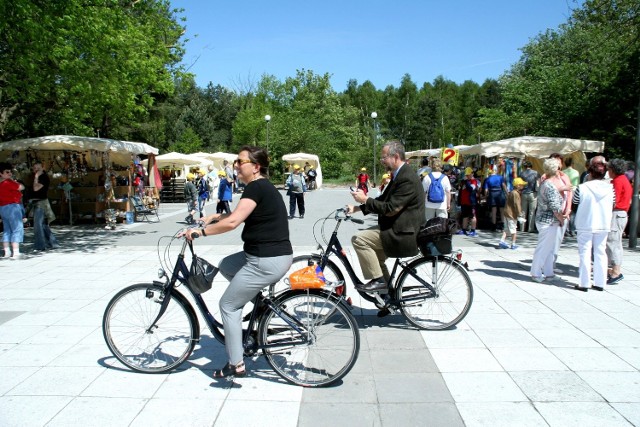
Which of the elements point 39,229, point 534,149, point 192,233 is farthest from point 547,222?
point 39,229

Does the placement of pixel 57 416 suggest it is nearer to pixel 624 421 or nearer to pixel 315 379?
pixel 315 379

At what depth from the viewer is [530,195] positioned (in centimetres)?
1205

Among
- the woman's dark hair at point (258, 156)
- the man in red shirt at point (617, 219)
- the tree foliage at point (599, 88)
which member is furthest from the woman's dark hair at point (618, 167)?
the tree foliage at point (599, 88)

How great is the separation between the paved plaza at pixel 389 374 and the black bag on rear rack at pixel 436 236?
862 millimetres

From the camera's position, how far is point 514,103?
35562mm

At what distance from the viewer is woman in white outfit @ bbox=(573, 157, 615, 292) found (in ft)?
21.6

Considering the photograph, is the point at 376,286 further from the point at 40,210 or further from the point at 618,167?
the point at 40,210

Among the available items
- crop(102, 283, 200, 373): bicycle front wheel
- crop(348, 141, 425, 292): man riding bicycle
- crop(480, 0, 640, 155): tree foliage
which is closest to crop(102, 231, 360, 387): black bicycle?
crop(102, 283, 200, 373): bicycle front wheel

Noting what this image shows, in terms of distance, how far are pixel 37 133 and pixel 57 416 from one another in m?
24.3

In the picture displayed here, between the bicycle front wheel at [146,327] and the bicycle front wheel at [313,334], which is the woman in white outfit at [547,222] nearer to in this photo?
the bicycle front wheel at [313,334]

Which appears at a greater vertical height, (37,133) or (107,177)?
(37,133)

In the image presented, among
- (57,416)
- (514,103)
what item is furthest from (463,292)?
(514,103)

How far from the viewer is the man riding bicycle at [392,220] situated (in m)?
4.81

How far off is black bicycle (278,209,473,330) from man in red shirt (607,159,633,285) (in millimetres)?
3205
